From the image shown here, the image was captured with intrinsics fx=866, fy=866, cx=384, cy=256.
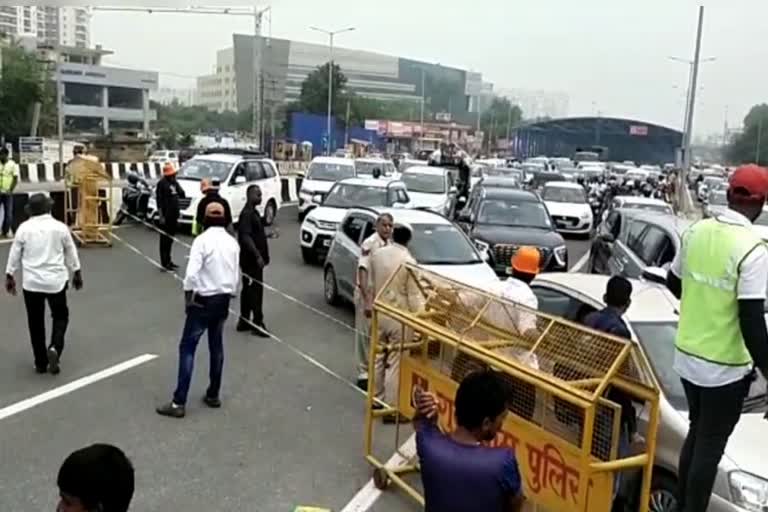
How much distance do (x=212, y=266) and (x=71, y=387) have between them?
1926 mm

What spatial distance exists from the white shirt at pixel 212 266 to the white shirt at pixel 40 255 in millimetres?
1621

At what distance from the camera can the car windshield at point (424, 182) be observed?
2503cm

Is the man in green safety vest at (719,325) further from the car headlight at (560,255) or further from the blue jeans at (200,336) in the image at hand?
the car headlight at (560,255)

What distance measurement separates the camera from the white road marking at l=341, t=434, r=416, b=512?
590 centimetres

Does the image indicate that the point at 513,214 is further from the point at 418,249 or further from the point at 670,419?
the point at 670,419

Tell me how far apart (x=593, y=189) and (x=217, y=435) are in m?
29.7

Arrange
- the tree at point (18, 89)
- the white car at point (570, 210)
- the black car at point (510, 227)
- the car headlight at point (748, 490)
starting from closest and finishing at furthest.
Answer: the car headlight at point (748, 490) < the black car at point (510, 227) < the white car at point (570, 210) < the tree at point (18, 89)

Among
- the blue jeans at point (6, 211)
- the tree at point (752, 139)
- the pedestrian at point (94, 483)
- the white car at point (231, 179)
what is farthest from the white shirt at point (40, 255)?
the tree at point (752, 139)

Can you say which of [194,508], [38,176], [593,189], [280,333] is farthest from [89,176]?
[593,189]

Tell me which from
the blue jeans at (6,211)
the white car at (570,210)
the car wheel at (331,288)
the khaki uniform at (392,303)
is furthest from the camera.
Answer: the white car at (570,210)

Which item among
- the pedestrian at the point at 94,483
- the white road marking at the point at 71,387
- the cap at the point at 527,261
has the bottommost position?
the white road marking at the point at 71,387

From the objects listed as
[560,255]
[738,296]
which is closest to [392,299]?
[738,296]

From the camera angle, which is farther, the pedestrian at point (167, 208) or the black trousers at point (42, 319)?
the pedestrian at point (167, 208)

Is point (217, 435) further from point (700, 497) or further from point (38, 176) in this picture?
point (38, 176)
